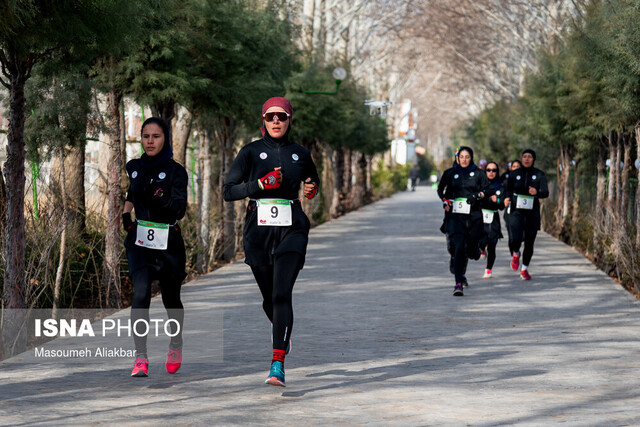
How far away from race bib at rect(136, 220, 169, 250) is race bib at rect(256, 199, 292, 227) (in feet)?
2.42

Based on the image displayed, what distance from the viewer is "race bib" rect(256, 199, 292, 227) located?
7.57 metres

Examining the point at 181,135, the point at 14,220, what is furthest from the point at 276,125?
the point at 181,135

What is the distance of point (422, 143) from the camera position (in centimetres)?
15138

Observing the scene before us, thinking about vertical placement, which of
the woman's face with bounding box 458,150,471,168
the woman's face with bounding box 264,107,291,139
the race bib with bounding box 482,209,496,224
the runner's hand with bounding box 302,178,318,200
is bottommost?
the race bib with bounding box 482,209,496,224

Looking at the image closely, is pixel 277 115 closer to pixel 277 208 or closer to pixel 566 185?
pixel 277 208

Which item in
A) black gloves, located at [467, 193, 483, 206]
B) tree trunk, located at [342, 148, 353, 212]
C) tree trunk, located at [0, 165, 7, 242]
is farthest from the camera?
tree trunk, located at [342, 148, 353, 212]

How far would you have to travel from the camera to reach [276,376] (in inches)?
290

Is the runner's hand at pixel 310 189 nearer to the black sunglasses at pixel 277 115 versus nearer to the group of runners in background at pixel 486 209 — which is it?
the black sunglasses at pixel 277 115

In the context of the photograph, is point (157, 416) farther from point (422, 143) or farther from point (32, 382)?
point (422, 143)

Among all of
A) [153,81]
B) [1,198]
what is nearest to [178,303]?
[1,198]

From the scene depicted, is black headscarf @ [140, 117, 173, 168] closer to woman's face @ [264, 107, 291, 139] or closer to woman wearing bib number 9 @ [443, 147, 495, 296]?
woman's face @ [264, 107, 291, 139]

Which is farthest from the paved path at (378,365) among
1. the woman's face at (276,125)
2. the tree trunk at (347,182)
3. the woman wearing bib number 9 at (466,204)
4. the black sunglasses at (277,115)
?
the tree trunk at (347,182)

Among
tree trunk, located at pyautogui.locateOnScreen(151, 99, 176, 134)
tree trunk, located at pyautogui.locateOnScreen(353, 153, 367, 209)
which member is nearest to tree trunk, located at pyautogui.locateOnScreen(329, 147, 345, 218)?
tree trunk, located at pyautogui.locateOnScreen(353, 153, 367, 209)

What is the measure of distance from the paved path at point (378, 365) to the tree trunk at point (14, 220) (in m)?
0.44
